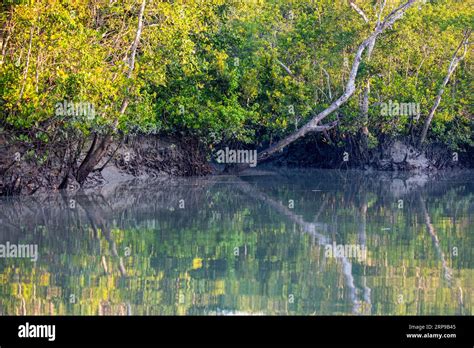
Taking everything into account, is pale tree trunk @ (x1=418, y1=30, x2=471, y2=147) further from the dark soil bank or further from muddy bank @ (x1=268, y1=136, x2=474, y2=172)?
the dark soil bank

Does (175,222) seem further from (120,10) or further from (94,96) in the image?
(120,10)

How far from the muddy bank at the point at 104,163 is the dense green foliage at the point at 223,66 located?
0.54 metres

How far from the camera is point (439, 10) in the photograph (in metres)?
→ 29.8

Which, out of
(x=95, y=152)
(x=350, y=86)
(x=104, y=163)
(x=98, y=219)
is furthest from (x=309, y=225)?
(x=350, y=86)

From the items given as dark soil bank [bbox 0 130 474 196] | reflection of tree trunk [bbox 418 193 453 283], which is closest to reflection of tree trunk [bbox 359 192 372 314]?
reflection of tree trunk [bbox 418 193 453 283]

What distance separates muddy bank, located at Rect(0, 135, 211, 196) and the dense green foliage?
21.4 inches

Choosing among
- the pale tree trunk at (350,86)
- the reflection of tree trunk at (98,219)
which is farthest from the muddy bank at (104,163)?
the pale tree trunk at (350,86)

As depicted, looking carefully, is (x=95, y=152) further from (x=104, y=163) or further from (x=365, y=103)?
(x=365, y=103)

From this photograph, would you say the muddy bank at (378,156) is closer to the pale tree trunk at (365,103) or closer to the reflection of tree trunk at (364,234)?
the pale tree trunk at (365,103)

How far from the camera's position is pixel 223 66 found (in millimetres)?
26375

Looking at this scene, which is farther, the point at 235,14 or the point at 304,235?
the point at 235,14

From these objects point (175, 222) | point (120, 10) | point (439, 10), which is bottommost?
point (175, 222)
